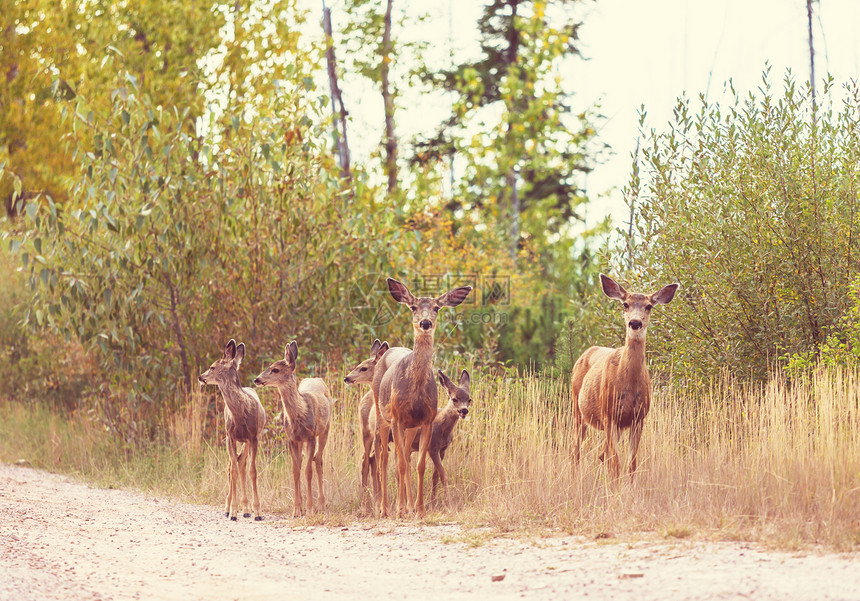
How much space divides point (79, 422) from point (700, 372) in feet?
31.4

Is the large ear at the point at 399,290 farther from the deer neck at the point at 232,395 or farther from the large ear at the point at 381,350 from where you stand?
the deer neck at the point at 232,395

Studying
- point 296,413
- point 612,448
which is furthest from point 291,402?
point 612,448

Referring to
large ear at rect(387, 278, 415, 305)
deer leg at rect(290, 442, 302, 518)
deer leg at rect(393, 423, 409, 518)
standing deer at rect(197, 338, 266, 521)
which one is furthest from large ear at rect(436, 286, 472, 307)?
standing deer at rect(197, 338, 266, 521)

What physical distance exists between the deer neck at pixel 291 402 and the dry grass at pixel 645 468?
0.99m

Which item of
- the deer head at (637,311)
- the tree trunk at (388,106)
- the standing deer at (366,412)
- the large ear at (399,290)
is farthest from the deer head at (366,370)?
the tree trunk at (388,106)

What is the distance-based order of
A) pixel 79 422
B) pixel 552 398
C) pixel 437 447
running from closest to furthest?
pixel 437 447, pixel 552 398, pixel 79 422

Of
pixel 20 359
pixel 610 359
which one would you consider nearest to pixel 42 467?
pixel 20 359

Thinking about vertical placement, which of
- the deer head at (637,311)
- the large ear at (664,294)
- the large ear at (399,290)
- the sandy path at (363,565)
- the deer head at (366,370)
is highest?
the large ear at (399,290)

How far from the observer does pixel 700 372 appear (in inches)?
430

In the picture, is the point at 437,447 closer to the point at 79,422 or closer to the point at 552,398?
the point at 552,398

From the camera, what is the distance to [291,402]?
914 cm

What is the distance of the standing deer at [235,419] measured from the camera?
30.3ft

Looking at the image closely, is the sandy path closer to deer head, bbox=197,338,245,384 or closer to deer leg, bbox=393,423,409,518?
deer leg, bbox=393,423,409,518

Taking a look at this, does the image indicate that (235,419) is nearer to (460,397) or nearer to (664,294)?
(460,397)
